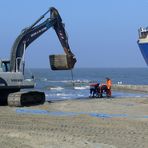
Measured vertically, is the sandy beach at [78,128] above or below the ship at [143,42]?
below

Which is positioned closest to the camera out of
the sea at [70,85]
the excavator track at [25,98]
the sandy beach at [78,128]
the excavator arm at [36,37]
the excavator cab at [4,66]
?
the sandy beach at [78,128]

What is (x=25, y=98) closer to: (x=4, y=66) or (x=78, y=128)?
(x=4, y=66)

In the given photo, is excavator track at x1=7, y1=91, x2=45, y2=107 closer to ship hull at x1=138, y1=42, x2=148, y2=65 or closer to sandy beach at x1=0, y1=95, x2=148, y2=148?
sandy beach at x1=0, y1=95, x2=148, y2=148

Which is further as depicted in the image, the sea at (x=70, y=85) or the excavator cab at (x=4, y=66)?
the sea at (x=70, y=85)

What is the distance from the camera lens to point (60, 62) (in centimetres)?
2833

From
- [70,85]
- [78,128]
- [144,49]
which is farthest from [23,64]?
[70,85]

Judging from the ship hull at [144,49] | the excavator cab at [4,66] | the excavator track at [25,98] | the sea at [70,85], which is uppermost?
the ship hull at [144,49]

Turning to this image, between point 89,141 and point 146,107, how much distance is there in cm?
1178

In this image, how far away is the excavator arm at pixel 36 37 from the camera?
1081 inches

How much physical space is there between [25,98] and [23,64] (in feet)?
6.79

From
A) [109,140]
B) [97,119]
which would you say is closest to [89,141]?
[109,140]

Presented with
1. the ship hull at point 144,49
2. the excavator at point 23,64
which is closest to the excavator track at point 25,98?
the excavator at point 23,64

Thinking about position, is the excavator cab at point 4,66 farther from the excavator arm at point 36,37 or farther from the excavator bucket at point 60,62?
the excavator bucket at point 60,62

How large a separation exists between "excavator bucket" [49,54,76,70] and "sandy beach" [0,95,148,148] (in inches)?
179
